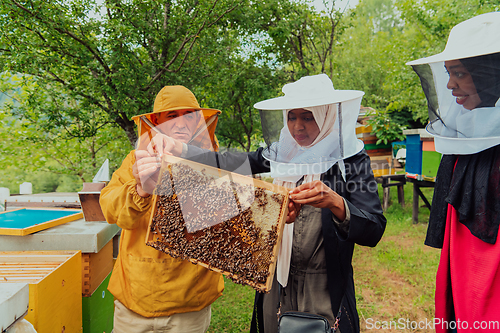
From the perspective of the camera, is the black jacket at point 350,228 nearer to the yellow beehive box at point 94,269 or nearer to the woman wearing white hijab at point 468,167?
the woman wearing white hijab at point 468,167

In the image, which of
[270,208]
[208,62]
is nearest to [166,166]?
[270,208]

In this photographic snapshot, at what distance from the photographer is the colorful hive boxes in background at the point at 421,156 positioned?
6801 mm

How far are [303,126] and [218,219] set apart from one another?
85 centimetres

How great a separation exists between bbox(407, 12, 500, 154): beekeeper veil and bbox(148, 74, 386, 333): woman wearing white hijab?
1.80ft

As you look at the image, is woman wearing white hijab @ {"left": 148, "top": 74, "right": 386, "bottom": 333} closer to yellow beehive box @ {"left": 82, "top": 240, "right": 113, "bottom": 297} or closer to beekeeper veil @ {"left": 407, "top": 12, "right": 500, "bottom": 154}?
beekeeper veil @ {"left": 407, "top": 12, "right": 500, "bottom": 154}

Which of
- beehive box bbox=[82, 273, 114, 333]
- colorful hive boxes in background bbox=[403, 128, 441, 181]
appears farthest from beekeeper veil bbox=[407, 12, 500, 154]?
colorful hive boxes in background bbox=[403, 128, 441, 181]

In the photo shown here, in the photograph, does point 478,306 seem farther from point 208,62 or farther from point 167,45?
point 208,62

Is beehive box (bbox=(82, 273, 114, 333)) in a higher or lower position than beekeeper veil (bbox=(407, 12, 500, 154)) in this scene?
lower

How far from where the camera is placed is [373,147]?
33.4ft

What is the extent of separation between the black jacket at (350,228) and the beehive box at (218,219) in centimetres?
38

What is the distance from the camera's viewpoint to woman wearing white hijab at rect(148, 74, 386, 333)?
168 centimetres

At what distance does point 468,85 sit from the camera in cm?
180

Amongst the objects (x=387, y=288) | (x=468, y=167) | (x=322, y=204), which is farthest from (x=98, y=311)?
(x=387, y=288)

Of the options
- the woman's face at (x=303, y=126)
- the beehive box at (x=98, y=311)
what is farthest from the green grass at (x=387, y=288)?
the woman's face at (x=303, y=126)
